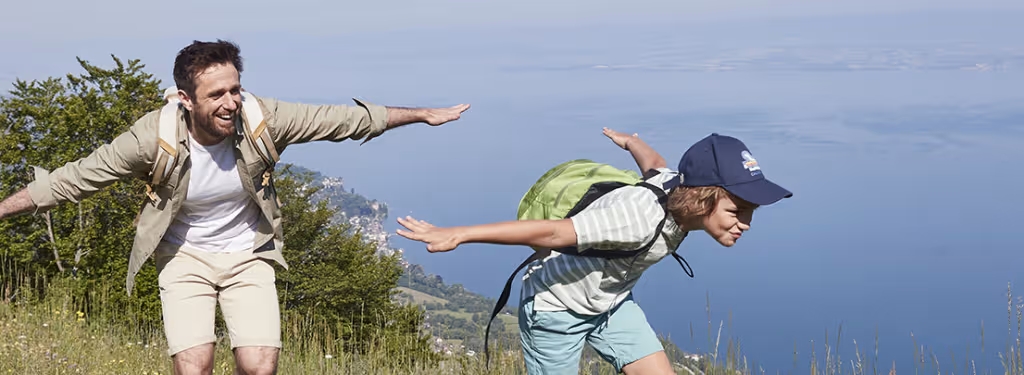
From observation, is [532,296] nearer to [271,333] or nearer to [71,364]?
[271,333]

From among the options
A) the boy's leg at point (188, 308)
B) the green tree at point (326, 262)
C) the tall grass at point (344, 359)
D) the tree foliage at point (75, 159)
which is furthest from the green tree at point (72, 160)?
the boy's leg at point (188, 308)

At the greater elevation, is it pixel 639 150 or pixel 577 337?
pixel 639 150

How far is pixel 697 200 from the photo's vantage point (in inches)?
151

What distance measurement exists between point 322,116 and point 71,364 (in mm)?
2919

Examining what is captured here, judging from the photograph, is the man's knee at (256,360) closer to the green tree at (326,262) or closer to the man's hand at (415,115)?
the man's hand at (415,115)

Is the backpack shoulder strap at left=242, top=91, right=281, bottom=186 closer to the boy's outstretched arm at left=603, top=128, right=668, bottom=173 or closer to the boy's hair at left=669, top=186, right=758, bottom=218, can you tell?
the boy's outstretched arm at left=603, top=128, right=668, bottom=173

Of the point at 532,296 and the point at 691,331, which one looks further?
the point at 691,331

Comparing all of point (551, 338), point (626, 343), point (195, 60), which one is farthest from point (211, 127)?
point (626, 343)

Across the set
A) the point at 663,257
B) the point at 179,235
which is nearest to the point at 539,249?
the point at 663,257

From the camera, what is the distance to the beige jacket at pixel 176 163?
4.43 meters

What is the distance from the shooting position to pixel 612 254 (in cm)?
397

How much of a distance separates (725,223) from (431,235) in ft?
3.63

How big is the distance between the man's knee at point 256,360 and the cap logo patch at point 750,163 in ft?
7.14

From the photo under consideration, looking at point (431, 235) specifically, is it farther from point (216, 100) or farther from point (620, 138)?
point (620, 138)
